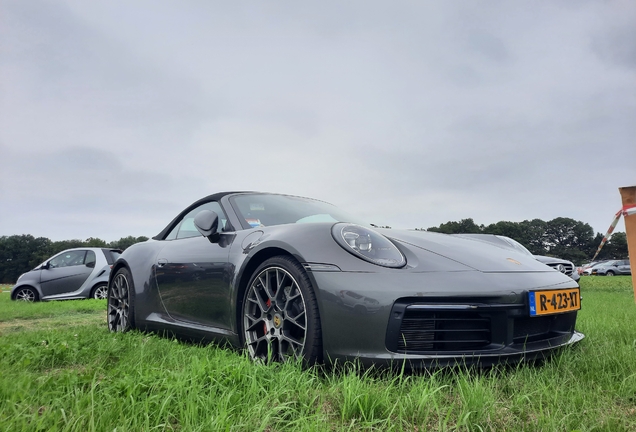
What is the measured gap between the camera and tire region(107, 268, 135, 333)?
3871mm

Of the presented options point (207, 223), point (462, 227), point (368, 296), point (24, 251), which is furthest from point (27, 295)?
point (24, 251)

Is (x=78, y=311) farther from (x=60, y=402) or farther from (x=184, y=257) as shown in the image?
(x=60, y=402)

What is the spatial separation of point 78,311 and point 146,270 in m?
4.40

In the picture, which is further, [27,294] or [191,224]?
[27,294]

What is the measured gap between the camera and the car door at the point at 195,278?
2.81 metres

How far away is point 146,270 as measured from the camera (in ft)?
12.4

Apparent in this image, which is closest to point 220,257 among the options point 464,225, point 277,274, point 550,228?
point 277,274

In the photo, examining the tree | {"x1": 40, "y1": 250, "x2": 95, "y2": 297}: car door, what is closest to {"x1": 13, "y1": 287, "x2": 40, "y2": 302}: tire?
{"x1": 40, "y1": 250, "x2": 95, "y2": 297}: car door

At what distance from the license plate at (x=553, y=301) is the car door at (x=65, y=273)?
32.9 feet

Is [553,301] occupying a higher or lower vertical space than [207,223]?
lower

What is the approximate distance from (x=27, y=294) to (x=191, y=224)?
908 centimetres

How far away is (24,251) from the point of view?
52938mm

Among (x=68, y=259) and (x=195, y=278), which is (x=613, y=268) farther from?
(x=195, y=278)

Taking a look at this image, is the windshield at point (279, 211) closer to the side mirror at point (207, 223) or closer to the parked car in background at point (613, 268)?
the side mirror at point (207, 223)
